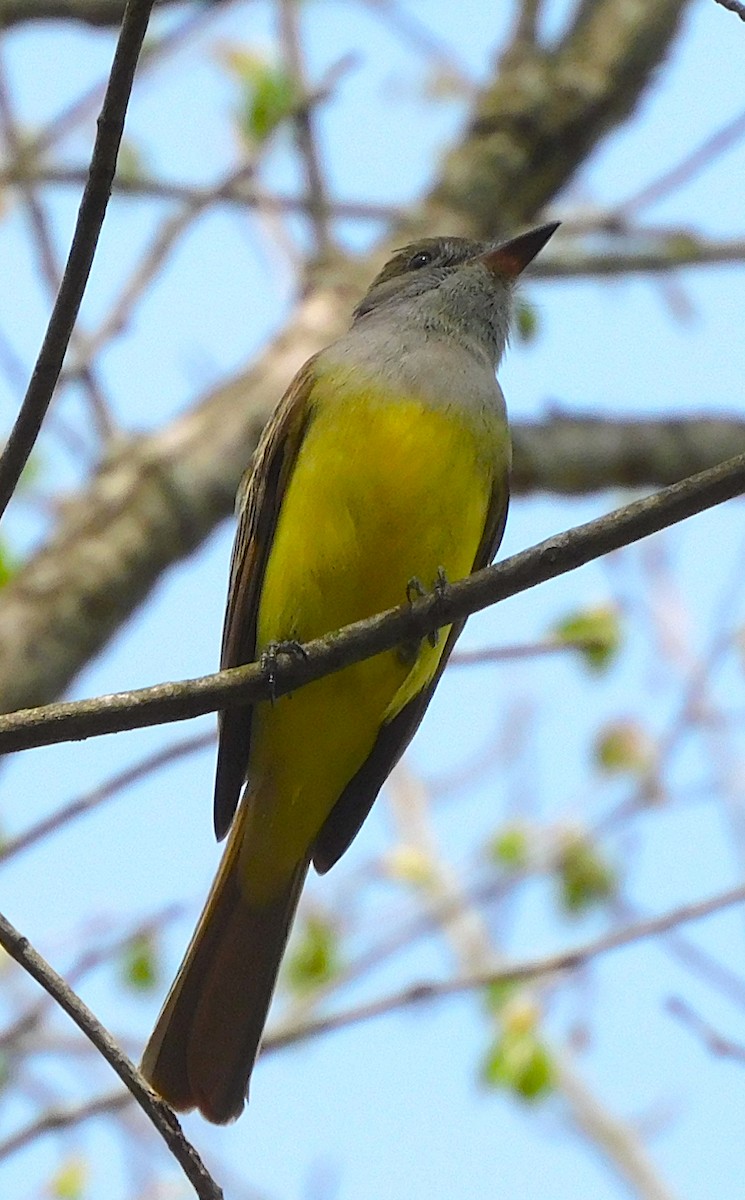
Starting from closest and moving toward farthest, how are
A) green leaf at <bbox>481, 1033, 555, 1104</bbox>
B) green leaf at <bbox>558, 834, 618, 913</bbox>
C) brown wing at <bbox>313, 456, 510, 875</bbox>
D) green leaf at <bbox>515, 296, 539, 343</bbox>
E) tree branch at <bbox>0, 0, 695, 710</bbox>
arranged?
brown wing at <bbox>313, 456, 510, 875</bbox> < tree branch at <bbox>0, 0, 695, 710</bbox> < green leaf at <bbox>515, 296, 539, 343</bbox> < green leaf at <bbox>481, 1033, 555, 1104</bbox> < green leaf at <bbox>558, 834, 618, 913</bbox>

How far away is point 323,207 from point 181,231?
1.89 feet

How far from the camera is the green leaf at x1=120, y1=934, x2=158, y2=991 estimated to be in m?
6.07

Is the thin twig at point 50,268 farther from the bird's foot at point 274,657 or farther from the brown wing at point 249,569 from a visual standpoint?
the bird's foot at point 274,657

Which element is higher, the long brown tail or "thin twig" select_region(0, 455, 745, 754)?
the long brown tail

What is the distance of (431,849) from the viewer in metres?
9.43

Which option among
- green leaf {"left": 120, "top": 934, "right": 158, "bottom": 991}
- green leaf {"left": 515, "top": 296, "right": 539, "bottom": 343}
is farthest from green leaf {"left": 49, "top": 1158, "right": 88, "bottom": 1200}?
green leaf {"left": 515, "top": 296, "right": 539, "bottom": 343}

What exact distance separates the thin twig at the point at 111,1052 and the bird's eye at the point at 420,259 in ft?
10.3

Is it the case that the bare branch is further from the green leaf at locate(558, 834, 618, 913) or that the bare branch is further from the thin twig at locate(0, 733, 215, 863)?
the green leaf at locate(558, 834, 618, 913)

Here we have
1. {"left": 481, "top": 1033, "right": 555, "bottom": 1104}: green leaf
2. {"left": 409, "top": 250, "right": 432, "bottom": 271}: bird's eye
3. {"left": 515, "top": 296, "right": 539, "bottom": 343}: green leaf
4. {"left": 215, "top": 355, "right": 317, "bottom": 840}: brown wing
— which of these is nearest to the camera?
{"left": 215, "top": 355, "right": 317, "bottom": 840}: brown wing

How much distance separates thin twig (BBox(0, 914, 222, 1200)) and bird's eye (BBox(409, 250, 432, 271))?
3134 mm

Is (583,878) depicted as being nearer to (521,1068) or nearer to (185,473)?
(521,1068)

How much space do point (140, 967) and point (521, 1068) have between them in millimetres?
1491

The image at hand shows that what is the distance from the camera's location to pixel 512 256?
4980mm

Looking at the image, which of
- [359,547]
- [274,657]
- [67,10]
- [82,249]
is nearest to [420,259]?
[67,10]
